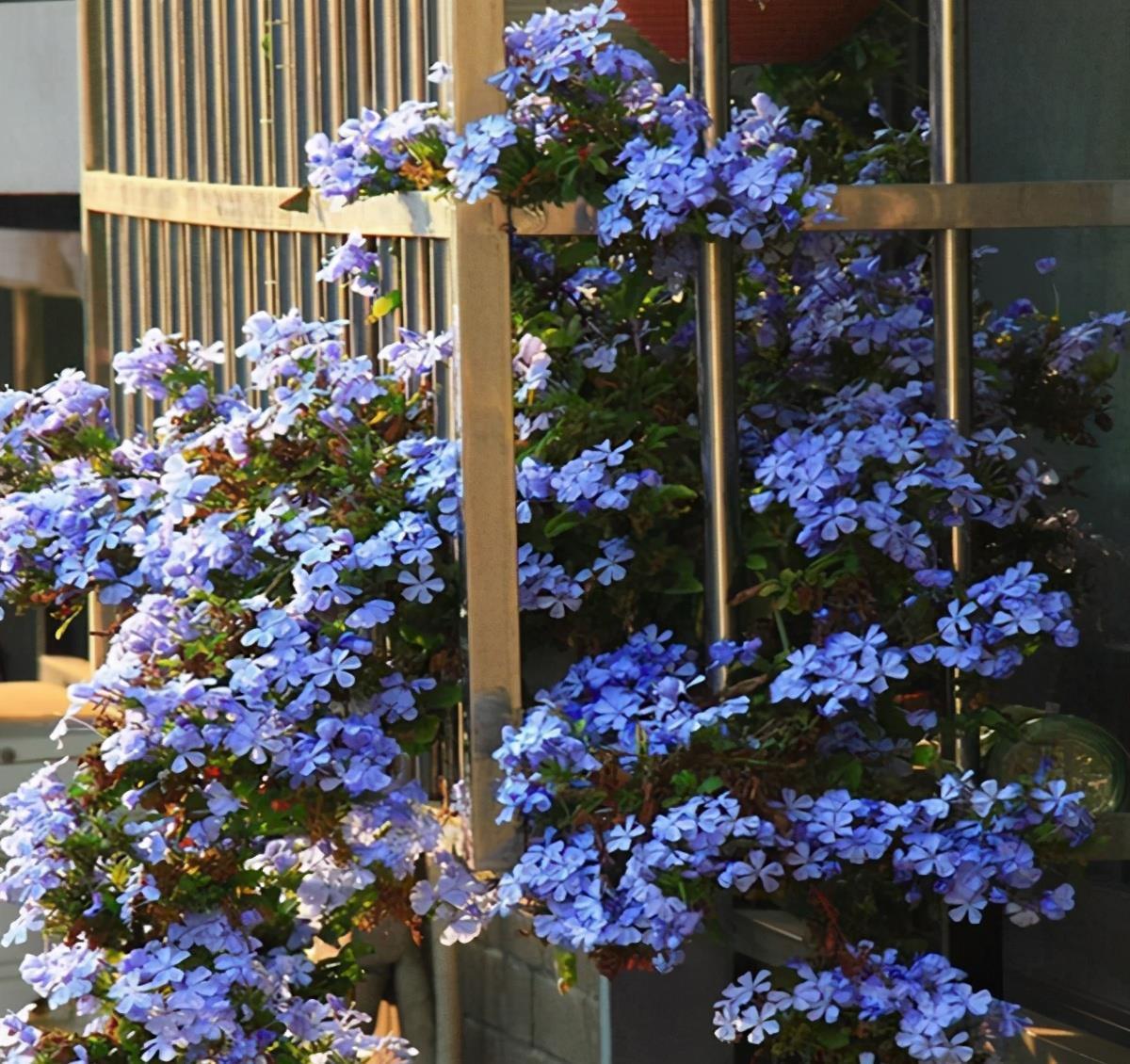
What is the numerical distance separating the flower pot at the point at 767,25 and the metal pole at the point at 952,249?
246 millimetres

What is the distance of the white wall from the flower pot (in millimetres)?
3238

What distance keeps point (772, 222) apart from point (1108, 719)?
83cm

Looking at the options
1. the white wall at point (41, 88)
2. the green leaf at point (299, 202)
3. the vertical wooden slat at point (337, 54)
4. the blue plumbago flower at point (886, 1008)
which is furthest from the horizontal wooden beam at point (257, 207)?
the white wall at point (41, 88)

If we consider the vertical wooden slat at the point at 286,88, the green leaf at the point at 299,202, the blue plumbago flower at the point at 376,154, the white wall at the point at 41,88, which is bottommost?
the green leaf at the point at 299,202

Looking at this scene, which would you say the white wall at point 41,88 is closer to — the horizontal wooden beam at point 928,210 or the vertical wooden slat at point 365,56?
the vertical wooden slat at point 365,56

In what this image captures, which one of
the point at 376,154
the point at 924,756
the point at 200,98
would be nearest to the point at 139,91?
A: the point at 200,98

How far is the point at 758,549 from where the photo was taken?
2.82 metres

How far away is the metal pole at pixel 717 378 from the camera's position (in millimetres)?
2756

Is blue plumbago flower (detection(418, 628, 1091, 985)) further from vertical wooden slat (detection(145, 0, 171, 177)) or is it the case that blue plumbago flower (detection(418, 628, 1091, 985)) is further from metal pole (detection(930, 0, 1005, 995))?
vertical wooden slat (detection(145, 0, 171, 177))

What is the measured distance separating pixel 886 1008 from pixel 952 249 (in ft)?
3.03

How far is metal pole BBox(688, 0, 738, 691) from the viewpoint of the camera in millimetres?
2756

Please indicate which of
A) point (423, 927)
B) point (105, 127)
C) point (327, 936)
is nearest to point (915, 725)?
point (327, 936)

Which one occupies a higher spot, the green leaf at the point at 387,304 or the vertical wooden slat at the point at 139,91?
the vertical wooden slat at the point at 139,91

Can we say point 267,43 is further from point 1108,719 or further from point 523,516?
point 1108,719
